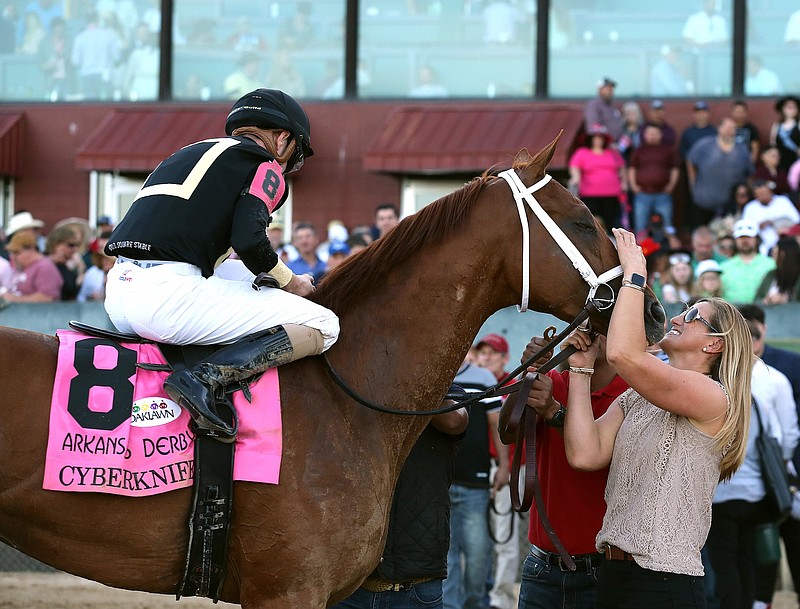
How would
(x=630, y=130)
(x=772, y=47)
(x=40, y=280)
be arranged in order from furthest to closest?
(x=772, y=47) → (x=630, y=130) → (x=40, y=280)

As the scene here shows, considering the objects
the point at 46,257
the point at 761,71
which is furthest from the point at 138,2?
the point at 761,71

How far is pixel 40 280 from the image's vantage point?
33.7 ft

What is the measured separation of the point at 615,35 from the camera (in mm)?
13922

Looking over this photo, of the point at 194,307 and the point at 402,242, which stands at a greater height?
the point at 402,242

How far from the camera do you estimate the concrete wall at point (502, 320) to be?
889 cm

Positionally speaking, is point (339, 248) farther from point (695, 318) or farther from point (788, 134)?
point (695, 318)

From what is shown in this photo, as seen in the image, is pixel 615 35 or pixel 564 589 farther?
pixel 615 35

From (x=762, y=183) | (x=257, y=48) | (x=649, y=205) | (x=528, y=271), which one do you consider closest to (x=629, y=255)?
(x=528, y=271)

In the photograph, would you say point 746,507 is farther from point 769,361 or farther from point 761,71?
point 761,71

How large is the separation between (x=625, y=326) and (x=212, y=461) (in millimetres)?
1399

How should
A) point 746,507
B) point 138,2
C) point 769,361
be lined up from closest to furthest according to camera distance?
1. point 746,507
2. point 769,361
3. point 138,2

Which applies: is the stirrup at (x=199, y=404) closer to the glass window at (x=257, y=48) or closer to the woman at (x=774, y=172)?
the woman at (x=774, y=172)

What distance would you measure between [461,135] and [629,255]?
31.5 feet

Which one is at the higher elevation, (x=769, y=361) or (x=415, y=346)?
(x=415, y=346)
